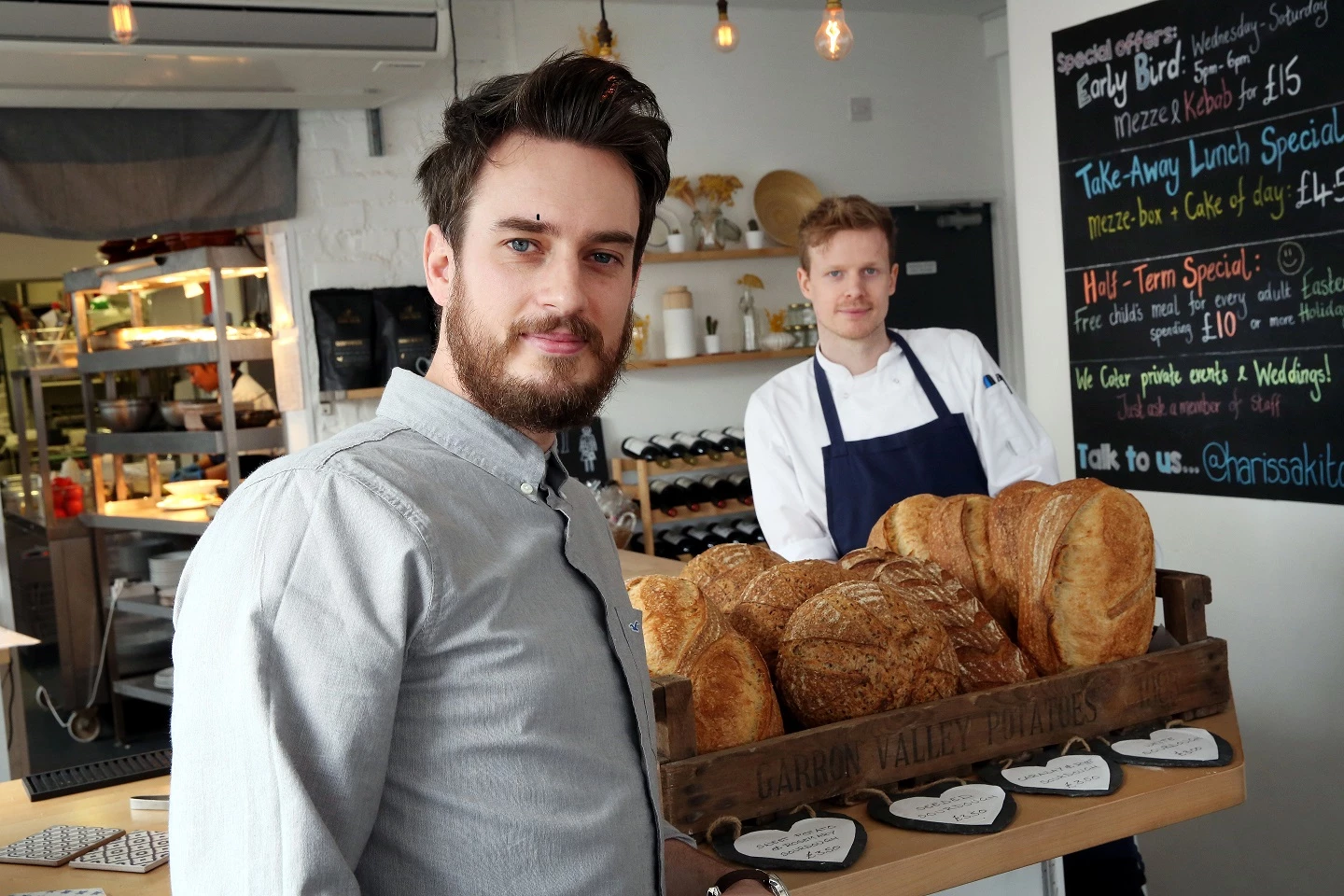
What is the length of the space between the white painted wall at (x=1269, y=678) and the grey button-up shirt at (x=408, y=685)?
2476mm

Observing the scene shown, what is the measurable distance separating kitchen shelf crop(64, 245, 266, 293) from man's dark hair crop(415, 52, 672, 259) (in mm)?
4077

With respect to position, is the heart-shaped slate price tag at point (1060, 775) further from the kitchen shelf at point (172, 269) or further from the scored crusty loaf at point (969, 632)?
the kitchen shelf at point (172, 269)

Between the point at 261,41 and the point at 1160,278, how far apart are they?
2834 mm

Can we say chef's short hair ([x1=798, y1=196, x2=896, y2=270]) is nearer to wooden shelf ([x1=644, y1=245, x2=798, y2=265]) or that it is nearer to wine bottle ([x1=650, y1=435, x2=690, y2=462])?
wooden shelf ([x1=644, y1=245, x2=798, y2=265])

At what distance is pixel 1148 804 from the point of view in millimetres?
1407

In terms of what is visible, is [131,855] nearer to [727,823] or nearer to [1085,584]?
[727,823]

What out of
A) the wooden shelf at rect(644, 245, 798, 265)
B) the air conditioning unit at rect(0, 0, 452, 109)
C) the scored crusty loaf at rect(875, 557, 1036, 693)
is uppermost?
the air conditioning unit at rect(0, 0, 452, 109)

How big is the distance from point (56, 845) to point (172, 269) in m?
3.82

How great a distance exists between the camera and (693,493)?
5418 mm

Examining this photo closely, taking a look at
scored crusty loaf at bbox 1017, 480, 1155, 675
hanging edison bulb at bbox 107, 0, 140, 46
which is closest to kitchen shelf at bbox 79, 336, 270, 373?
hanging edison bulb at bbox 107, 0, 140, 46

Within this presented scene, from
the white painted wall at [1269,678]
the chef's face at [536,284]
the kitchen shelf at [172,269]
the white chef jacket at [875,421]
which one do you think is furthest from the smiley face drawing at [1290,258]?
the kitchen shelf at [172,269]

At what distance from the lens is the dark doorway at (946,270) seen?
6.05 meters

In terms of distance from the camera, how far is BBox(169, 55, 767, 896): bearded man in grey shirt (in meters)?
0.77

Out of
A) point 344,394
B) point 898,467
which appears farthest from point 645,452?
point 898,467
